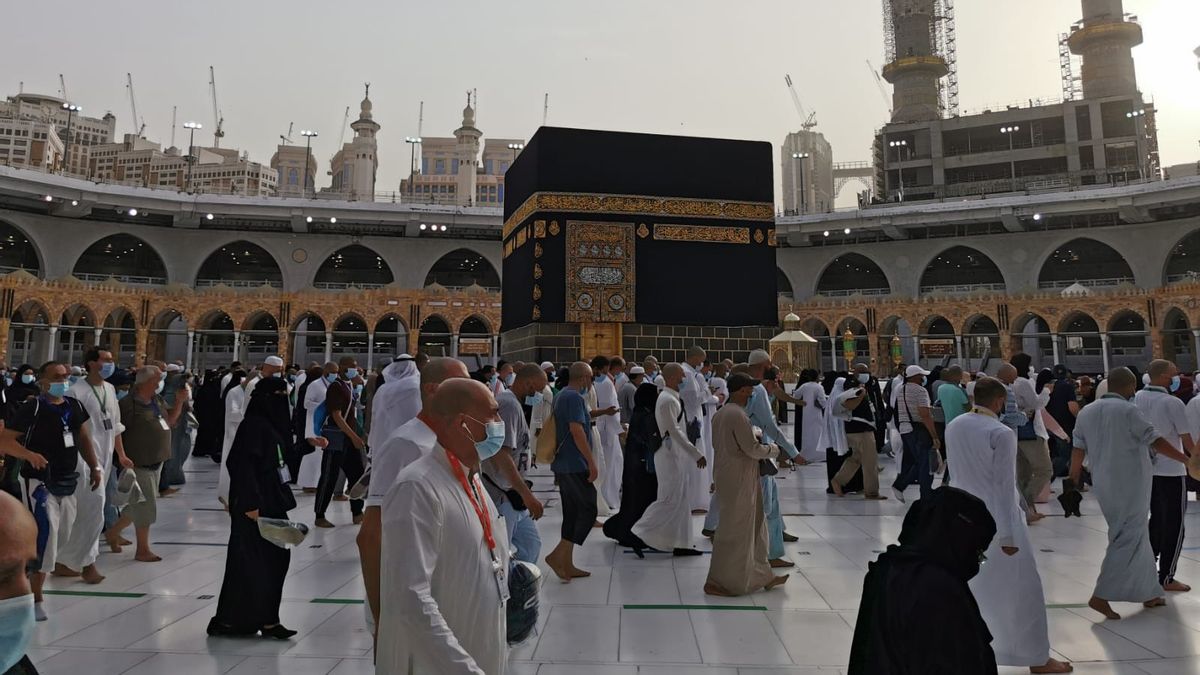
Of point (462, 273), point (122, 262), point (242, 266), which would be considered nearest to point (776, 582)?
point (462, 273)

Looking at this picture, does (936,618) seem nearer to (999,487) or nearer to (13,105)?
(999,487)

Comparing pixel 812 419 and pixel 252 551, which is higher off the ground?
pixel 812 419

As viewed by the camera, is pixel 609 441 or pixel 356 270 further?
pixel 356 270

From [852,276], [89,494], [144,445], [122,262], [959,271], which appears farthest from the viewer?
[852,276]

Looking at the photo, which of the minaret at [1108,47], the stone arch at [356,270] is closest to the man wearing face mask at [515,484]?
the stone arch at [356,270]

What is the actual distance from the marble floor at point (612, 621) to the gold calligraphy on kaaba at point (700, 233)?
9515mm

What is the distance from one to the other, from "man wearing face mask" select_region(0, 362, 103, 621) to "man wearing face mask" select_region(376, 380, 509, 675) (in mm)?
3317

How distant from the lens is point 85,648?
3164mm

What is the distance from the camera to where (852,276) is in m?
36.2

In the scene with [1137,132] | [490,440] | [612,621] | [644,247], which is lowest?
[612,621]

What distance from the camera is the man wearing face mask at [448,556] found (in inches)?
56.2

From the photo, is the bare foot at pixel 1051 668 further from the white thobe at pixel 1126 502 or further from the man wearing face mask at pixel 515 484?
the man wearing face mask at pixel 515 484

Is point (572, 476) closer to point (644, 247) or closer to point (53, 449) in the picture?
point (53, 449)

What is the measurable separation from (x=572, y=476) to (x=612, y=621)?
1048 millimetres
